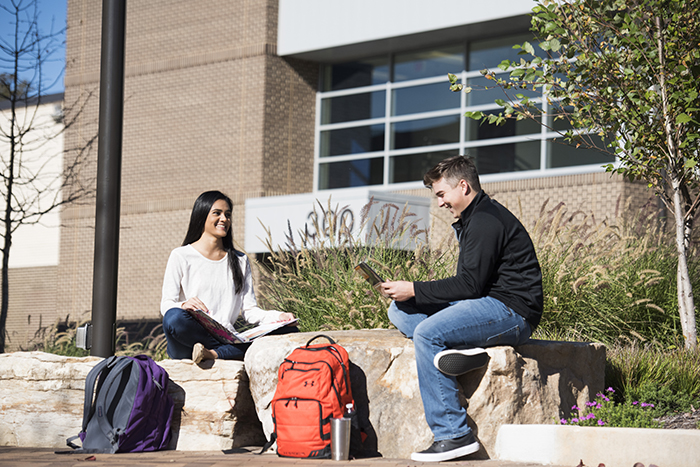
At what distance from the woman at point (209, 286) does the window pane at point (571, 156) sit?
28.8 ft

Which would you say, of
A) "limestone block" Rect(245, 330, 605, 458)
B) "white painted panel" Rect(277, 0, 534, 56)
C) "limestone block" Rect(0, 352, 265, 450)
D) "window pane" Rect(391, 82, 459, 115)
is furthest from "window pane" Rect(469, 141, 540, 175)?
"limestone block" Rect(0, 352, 265, 450)

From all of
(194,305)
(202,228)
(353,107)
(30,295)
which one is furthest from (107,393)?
(30,295)

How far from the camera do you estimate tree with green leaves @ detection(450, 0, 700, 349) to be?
5.79m

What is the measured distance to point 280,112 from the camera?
16.3 m

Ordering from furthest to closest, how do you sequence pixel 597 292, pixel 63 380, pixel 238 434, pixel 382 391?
1. pixel 597 292
2. pixel 63 380
3. pixel 238 434
4. pixel 382 391

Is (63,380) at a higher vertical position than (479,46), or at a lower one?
lower

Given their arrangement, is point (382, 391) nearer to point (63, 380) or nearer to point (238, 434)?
point (238, 434)

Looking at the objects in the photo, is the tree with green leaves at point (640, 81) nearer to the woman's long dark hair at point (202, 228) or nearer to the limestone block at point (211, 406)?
the woman's long dark hair at point (202, 228)

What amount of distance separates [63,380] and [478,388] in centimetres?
290

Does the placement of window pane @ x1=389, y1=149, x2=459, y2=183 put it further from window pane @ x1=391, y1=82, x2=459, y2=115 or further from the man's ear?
the man's ear

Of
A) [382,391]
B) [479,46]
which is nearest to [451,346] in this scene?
[382,391]

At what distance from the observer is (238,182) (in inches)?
638

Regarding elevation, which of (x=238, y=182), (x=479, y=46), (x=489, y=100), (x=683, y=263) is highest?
(x=479, y=46)

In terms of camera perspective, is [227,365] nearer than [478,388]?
No
